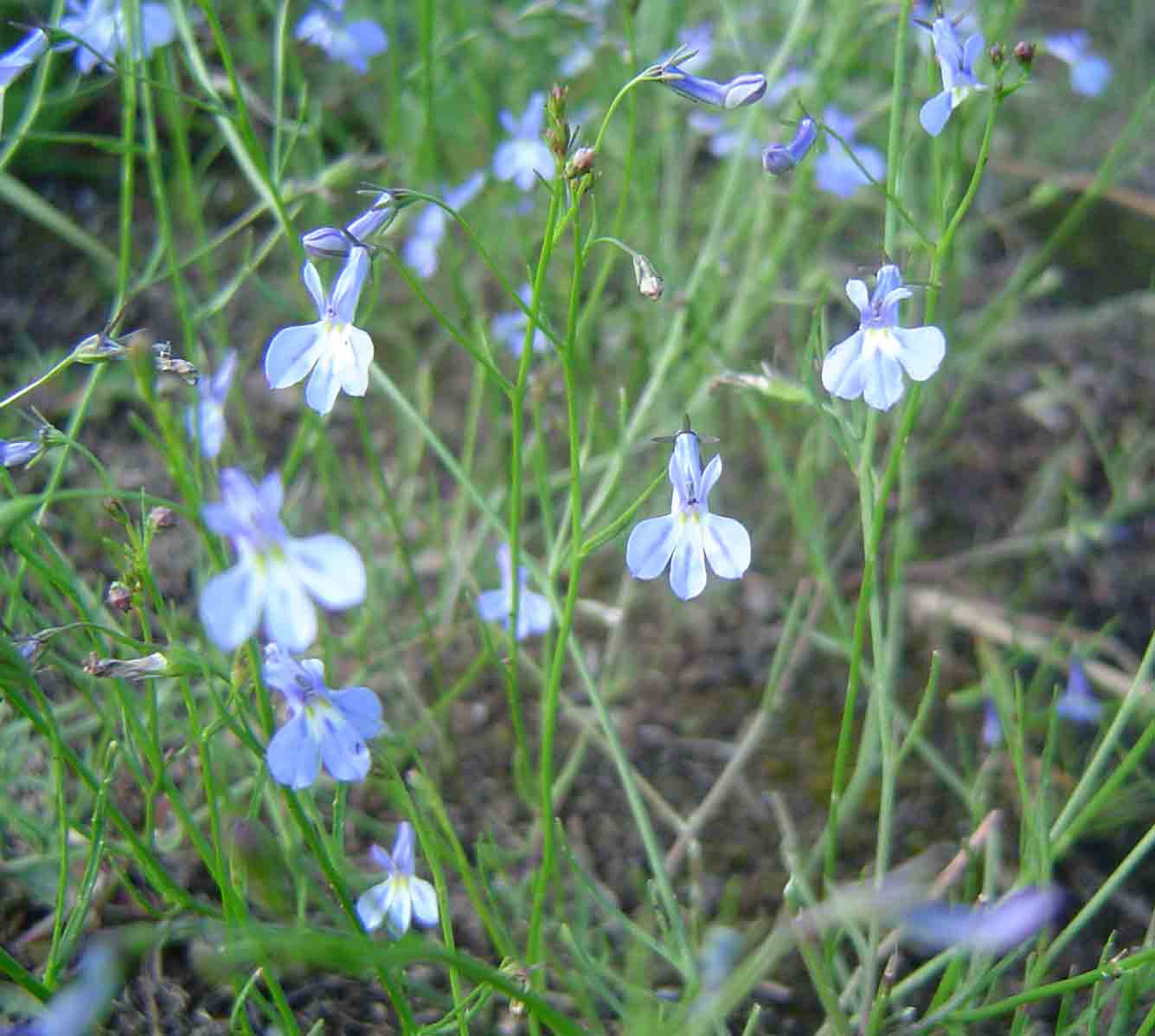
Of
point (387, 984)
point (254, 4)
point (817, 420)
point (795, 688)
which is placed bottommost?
point (387, 984)

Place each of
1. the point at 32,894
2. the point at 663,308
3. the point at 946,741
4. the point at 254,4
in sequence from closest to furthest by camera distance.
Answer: the point at 32,894
the point at 946,741
the point at 663,308
the point at 254,4

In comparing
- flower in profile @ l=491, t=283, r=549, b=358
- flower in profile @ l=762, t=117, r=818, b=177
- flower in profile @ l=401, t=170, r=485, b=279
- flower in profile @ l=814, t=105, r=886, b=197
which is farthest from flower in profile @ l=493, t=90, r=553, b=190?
flower in profile @ l=762, t=117, r=818, b=177

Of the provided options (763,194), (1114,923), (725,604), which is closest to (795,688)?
(725,604)

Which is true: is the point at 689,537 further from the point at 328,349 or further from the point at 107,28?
the point at 107,28

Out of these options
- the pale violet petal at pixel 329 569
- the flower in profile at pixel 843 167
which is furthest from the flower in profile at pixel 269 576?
the flower in profile at pixel 843 167

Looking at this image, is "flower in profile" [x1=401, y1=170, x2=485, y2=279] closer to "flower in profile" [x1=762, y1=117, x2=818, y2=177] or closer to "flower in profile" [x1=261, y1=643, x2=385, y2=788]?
"flower in profile" [x1=762, y1=117, x2=818, y2=177]

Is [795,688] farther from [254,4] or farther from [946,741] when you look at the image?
[254,4]

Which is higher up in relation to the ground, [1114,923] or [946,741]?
[946,741]
